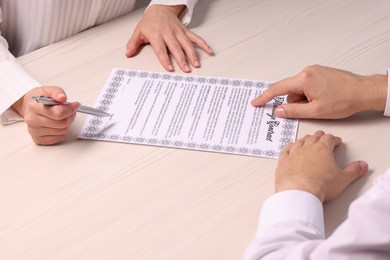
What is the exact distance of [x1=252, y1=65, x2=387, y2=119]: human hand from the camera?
42.6 inches

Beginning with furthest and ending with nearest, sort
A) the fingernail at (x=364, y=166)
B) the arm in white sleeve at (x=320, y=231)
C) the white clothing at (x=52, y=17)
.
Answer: the white clothing at (x=52, y=17), the fingernail at (x=364, y=166), the arm in white sleeve at (x=320, y=231)

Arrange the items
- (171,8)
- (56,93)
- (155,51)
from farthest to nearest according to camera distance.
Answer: (171,8) → (155,51) → (56,93)

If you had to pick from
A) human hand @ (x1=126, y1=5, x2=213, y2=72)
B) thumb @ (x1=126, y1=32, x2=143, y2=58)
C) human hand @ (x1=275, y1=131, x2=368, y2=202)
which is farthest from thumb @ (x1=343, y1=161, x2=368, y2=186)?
thumb @ (x1=126, y1=32, x2=143, y2=58)

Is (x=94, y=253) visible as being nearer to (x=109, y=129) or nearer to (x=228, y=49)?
(x=109, y=129)

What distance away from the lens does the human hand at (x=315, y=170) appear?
925 mm

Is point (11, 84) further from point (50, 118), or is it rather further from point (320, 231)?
point (320, 231)

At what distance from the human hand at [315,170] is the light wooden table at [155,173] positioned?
0.07ft

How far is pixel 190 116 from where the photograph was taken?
112 cm

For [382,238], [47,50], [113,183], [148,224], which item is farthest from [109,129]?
[382,238]

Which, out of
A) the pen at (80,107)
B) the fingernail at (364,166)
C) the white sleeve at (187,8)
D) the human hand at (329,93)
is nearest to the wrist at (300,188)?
the fingernail at (364,166)

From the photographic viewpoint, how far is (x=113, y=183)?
0.99 meters

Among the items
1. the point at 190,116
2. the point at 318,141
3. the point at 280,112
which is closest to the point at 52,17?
the point at 190,116

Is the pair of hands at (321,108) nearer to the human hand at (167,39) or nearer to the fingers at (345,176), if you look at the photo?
the fingers at (345,176)

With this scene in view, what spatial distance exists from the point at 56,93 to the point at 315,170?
47 centimetres
